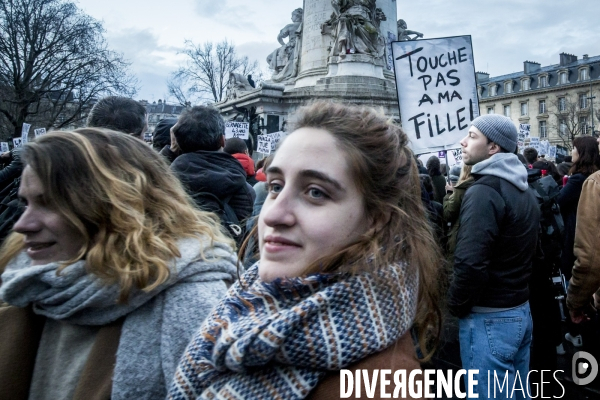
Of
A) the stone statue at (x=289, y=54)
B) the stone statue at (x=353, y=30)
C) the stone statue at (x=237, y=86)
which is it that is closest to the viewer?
the stone statue at (x=353, y=30)

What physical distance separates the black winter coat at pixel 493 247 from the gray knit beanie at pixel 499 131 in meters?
0.33

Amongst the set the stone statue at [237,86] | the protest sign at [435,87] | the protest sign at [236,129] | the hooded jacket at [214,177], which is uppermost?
the stone statue at [237,86]

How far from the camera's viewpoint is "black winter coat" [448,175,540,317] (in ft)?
9.83

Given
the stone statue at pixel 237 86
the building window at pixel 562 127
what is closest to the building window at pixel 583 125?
the building window at pixel 562 127

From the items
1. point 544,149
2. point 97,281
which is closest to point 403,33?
point 544,149

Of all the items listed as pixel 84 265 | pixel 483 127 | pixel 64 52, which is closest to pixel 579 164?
pixel 483 127

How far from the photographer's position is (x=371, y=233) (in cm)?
130

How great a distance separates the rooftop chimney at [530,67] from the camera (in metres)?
65.4

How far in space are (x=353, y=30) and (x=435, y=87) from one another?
16747mm

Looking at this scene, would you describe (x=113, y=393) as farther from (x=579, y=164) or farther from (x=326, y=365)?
(x=579, y=164)

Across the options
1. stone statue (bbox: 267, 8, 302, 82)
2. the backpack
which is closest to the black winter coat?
the backpack

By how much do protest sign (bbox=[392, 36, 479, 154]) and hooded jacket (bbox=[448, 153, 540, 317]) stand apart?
153cm

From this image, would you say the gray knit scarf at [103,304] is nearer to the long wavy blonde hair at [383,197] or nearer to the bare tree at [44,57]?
the long wavy blonde hair at [383,197]

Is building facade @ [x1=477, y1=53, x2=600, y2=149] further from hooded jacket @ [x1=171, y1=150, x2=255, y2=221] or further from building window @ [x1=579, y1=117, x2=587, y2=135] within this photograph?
hooded jacket @ [x1=171, y1=150, x2=255, y2=221]
